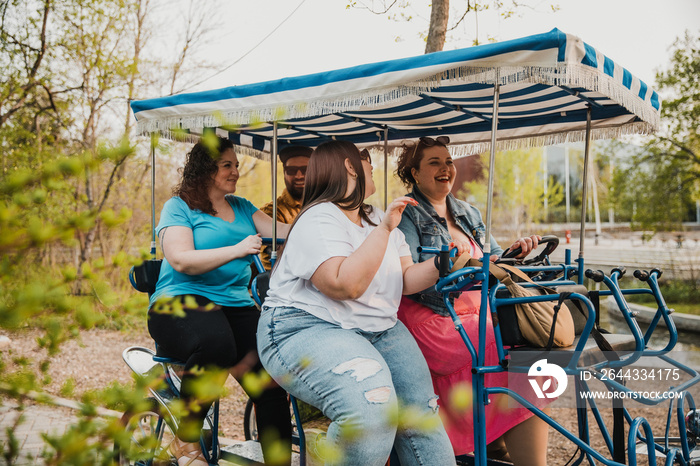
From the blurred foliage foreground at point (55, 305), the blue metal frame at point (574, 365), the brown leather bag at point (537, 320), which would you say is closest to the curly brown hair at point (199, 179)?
the blue metal frame at point (574, 365)

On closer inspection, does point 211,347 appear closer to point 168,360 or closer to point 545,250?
point 168,360

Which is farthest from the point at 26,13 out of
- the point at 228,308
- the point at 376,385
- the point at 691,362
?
the point at 691,362

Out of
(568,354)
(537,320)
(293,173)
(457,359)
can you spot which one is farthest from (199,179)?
(568,354)

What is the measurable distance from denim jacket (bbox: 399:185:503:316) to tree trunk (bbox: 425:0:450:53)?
3.22 meters

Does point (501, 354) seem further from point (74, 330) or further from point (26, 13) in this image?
point (26, 13)

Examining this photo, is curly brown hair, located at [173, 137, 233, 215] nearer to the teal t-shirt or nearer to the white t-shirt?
the teal t-shirt

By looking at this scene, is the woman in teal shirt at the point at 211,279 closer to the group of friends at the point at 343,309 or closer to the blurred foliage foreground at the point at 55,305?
the group of friends at the point at 343,309

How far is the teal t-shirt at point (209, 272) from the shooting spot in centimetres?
326

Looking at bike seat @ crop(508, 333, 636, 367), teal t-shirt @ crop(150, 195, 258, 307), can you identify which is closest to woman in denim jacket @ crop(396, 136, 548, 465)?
bike seat @ crop(508, 333, 636, 367)

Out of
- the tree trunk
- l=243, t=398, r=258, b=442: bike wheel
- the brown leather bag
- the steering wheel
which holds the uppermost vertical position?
the tree trunk

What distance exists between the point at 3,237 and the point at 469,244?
2933 millimetres

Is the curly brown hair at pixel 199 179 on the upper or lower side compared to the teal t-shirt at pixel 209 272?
upper

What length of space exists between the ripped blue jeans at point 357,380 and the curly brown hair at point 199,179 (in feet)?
3.24

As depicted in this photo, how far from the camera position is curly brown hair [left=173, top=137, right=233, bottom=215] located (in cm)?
339
